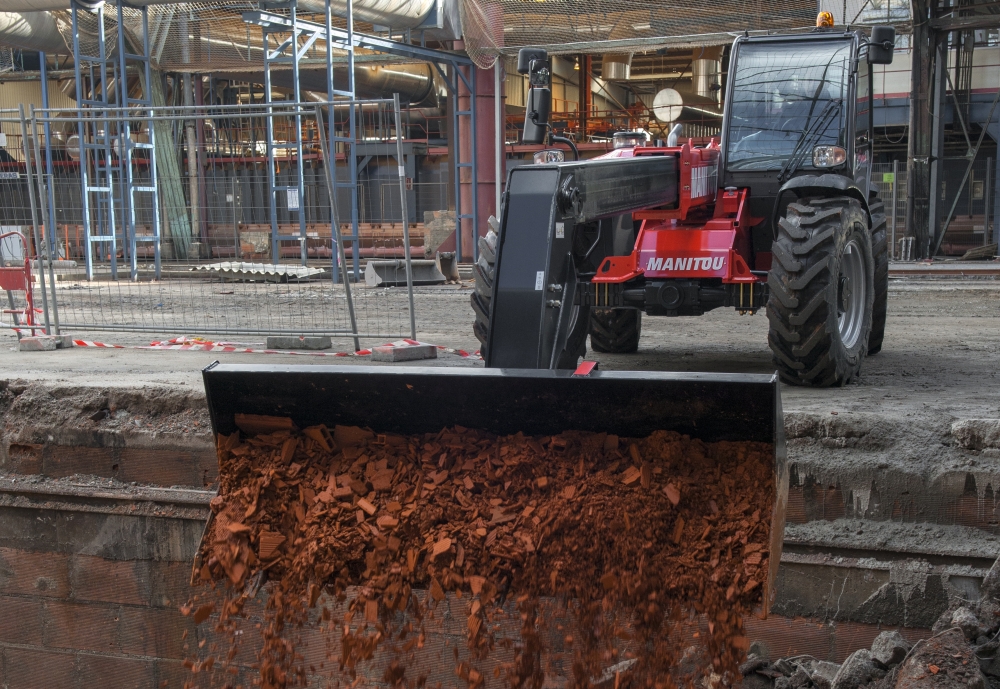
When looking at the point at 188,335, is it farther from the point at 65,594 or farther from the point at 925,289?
the point at 925,289

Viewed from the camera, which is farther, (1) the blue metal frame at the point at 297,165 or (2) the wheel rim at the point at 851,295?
(1) the blue metal frame at the point at 297,165

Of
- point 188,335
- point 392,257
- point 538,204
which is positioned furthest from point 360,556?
point 392,257

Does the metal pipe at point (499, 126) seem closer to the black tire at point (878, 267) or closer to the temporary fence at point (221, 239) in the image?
the temporary fence at point (221, 239)

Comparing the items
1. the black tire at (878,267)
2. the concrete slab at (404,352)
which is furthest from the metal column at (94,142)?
the black tire at (878,267)

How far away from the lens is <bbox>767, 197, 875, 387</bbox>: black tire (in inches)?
222

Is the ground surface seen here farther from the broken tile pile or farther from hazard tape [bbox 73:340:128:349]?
the broken tile pile

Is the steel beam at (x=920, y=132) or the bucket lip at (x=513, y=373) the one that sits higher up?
the steel beam at (x=920, y=132)

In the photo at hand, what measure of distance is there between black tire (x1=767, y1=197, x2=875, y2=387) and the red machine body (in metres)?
0.39

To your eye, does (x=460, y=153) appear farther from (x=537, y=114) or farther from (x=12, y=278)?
(x=537, y=114)

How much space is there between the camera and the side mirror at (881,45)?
632 centimetres

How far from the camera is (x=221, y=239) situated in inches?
354

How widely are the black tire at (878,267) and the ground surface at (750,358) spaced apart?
0.16 meters

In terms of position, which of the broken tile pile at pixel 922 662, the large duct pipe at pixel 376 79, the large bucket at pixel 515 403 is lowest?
the broken tile pile at pixel 922 662

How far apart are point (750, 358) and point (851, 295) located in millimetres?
1181
